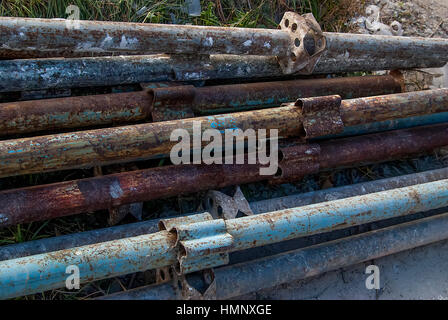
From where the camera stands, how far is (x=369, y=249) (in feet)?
9.97

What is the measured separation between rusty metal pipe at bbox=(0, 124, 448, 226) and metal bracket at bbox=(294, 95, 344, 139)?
0.15 metres

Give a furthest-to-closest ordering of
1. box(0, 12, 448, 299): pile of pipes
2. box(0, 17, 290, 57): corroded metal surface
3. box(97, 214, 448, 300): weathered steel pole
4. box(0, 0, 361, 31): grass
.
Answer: box(0, 0, 361, 31): grass < box(0, 17, 290, 57): corroded metal surface < box(97, 214, 448, 300): weathered steel pole < box(0, 12, 448, 299): pile of pipes

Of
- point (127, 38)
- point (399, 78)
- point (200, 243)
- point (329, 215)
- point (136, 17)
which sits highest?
point (136, 17)

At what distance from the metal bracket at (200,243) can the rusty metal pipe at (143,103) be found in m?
0.99

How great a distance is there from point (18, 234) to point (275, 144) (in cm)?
167

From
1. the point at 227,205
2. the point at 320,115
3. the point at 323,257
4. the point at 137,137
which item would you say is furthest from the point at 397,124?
the point at 137,137

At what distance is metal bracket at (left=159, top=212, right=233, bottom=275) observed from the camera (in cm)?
238

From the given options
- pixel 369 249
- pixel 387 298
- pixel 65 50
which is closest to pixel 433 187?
pixel 369 249

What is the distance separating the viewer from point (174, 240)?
2438 mm

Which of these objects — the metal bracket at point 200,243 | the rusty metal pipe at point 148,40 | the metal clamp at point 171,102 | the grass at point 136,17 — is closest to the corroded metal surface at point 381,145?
the grass at point 136,17

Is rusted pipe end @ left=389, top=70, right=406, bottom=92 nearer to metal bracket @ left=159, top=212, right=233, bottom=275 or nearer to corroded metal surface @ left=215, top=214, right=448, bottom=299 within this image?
corroded metal surface @ left=215, top=214, right=448, bottom=299

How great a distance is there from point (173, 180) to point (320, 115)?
1.04 metres

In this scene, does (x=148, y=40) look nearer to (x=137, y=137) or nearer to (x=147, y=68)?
(x=147, y=68)

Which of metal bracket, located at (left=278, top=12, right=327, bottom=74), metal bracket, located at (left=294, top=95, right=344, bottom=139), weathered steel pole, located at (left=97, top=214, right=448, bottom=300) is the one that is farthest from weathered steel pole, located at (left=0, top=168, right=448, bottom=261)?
metal bracket, located at (left=278, top=12, right=327, bottom=74)
